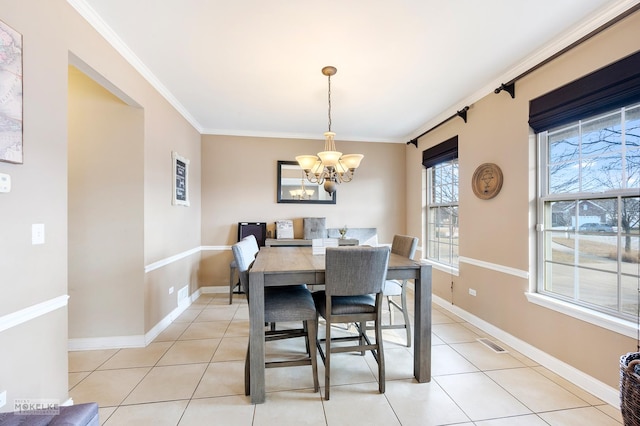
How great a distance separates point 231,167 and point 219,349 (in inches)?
109

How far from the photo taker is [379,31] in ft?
6.61

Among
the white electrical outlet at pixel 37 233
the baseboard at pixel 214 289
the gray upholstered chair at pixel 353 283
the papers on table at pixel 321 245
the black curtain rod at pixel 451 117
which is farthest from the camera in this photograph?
the baseboard at pixel 214 289

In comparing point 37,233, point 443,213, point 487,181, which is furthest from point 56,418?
point 443,213

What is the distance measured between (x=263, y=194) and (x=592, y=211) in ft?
12.6

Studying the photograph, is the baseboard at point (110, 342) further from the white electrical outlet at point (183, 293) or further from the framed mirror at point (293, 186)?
the framed mirror at point (293, 186)

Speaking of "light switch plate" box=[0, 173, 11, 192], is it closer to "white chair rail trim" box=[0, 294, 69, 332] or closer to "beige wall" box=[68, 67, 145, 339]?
"white chair rail trim" box=[0, 294, 69, 332]

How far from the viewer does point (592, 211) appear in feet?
6.66

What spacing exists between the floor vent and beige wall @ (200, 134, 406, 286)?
2.24 meters

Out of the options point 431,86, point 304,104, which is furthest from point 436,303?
point 304,104

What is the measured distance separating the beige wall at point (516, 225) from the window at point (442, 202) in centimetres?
26

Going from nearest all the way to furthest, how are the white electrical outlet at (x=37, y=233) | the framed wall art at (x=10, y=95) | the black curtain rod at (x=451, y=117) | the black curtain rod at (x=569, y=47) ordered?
the framed wall art at (x=10, y=95) < the white electrical outlet at (x=37, y=233) < the black curtain rod at (x=569, y=47) < the black curtain rod at (x=451, y=117)

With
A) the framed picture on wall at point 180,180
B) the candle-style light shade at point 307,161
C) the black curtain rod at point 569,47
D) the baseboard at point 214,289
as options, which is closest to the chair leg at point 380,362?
the candle-style light shade at point 307,161

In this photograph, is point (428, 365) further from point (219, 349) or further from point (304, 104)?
point (304, 104)

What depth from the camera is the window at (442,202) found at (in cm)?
365
